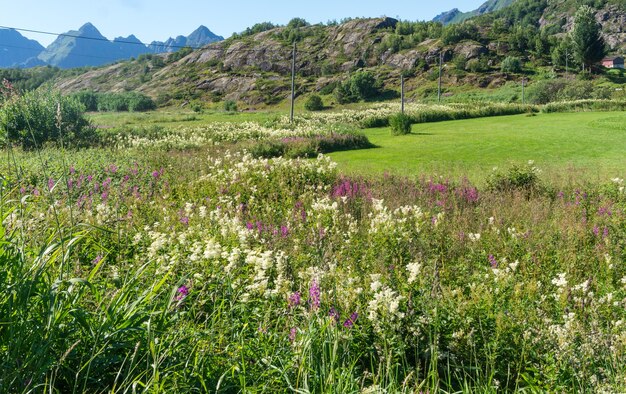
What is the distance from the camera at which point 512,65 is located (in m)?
87.6

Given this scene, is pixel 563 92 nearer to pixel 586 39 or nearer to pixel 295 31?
pixel 586 39

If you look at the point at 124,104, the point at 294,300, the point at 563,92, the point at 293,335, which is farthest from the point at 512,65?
the point at 293,335

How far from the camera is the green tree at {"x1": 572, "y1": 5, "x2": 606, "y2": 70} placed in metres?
78.8

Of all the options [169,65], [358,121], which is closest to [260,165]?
[358,121]

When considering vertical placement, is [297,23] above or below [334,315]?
above

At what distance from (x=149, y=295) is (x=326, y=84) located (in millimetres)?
102319

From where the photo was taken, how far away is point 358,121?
1371 inches

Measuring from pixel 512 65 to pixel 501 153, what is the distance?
7966 cm

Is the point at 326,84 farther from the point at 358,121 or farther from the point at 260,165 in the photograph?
the point at 260,165

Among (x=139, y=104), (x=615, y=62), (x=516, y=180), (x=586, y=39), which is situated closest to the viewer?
(x=516, y=180)

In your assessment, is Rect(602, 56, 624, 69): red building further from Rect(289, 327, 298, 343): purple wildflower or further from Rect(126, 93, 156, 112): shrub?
Rect(289, 327, 298, 343): purple wildflower

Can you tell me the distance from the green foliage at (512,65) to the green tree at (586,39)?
31.8 feet

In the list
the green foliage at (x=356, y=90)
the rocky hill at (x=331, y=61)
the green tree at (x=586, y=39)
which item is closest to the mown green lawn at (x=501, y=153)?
the green foliage at (x=356, y=90)

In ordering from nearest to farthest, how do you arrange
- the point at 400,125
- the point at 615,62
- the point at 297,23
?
the point at 400,125, the point at 615,62, the point at 297,23
